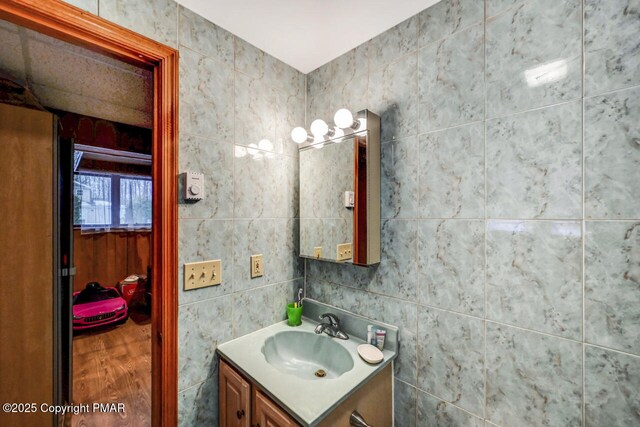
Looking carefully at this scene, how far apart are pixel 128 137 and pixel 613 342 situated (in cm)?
346

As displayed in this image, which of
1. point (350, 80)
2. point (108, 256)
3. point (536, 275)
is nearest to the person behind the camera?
point (536, 275)

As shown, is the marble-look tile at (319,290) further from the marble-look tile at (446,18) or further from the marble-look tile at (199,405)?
the marble-look tile at (446,18)

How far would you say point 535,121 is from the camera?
84 cm

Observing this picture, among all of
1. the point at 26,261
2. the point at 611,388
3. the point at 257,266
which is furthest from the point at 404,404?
the point at 26,261

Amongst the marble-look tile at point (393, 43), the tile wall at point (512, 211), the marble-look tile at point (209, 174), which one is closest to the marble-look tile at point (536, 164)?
the tile wall at point (512, 211)

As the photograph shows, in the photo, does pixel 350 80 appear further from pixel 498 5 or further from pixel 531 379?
pixel 531 379

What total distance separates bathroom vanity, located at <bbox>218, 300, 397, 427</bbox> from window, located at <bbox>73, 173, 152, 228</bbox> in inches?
148

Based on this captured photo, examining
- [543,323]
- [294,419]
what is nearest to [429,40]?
[543,323]

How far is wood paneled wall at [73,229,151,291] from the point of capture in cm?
349

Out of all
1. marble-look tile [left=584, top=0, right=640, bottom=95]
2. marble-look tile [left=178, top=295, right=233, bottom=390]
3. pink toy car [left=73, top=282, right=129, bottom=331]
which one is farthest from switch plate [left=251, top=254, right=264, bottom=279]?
pink toy car [left=73, top=282, right=129, bottom=331]

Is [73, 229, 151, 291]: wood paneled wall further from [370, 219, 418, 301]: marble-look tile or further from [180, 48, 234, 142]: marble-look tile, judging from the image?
[370, 219, 418, 301]: marble-look tile

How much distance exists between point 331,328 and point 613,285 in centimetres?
108

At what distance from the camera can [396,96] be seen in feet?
3.94

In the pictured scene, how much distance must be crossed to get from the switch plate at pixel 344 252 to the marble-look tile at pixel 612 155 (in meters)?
0.86
